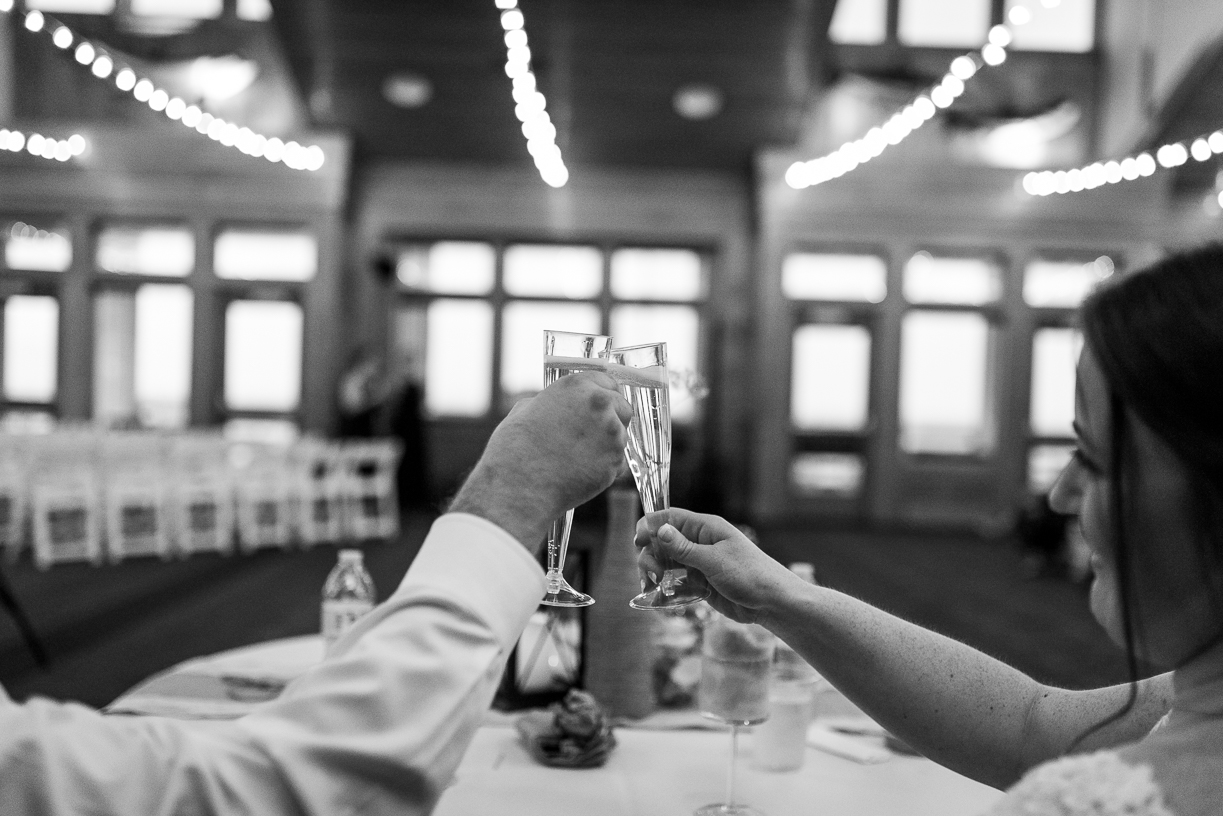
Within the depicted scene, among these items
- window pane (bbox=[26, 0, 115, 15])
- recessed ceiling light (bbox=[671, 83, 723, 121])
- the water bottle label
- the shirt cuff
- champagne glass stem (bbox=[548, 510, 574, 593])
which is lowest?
the water bottle label

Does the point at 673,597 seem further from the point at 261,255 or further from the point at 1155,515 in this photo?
the point at 261,255

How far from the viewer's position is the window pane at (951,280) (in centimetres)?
1081

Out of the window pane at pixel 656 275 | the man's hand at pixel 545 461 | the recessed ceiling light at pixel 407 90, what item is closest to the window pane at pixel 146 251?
the recessed ceiling light at pixel 407 90

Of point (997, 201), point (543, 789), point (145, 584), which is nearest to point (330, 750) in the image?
point (543, 789)

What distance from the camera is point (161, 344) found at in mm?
10500

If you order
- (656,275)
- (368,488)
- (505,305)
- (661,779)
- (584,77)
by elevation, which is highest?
(584,77)

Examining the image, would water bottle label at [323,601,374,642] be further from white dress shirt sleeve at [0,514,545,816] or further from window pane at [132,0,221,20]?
window pane at [132,0,221,20]

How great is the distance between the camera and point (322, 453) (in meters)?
8.59

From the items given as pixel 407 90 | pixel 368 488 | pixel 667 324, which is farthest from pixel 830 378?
pixel 407 90

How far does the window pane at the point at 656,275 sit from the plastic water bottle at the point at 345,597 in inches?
362

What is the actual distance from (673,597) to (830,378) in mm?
10068

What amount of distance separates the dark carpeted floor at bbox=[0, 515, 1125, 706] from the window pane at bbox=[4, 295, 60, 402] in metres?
3.95

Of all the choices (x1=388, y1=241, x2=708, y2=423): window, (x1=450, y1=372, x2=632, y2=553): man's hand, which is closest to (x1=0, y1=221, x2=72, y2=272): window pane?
(x1=388, y1=241, x2=708, y2=423): window

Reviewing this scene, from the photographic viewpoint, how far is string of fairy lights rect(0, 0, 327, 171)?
650cm
